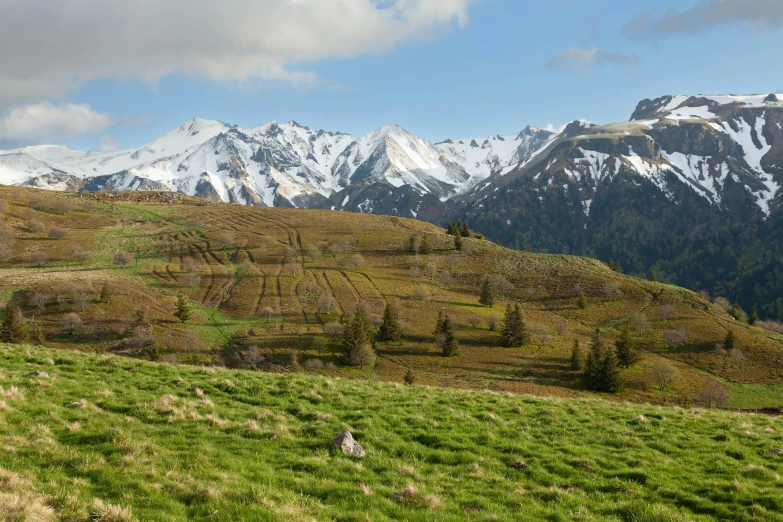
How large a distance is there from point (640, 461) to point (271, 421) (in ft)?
43.3

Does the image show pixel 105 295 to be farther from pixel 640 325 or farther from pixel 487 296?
pixel 640 325

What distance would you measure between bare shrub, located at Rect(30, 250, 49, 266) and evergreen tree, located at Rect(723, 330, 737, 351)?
177631mm

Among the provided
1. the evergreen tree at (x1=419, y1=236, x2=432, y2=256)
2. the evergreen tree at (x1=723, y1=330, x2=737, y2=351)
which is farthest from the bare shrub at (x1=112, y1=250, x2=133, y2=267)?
the evergreen tree at (x1=723, y1=330, x2=737, y2=351)

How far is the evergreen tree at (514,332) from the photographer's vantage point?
102 meters

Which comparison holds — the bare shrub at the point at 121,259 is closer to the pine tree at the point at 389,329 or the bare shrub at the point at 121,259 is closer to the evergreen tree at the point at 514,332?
the pine tree at the point at 389,329

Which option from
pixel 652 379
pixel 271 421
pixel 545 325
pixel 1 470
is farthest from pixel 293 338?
pixel 1 470

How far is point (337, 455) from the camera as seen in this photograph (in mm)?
13906

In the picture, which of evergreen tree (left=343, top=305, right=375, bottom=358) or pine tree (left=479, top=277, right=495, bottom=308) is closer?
evergreen tree (left=343, top=305, right=375, bottom=358)

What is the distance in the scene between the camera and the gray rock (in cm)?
1422

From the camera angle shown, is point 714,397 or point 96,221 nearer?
point 714,397

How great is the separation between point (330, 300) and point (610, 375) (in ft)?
207

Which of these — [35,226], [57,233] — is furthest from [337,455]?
[35,226]

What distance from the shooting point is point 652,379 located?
87.1 meters

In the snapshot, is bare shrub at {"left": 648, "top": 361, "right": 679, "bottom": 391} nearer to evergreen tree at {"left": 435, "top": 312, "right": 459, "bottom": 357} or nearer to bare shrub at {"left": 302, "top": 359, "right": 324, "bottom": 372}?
evergreen tree at {"left": 435, "top": 312, "right": 459, "bottom": 357}
